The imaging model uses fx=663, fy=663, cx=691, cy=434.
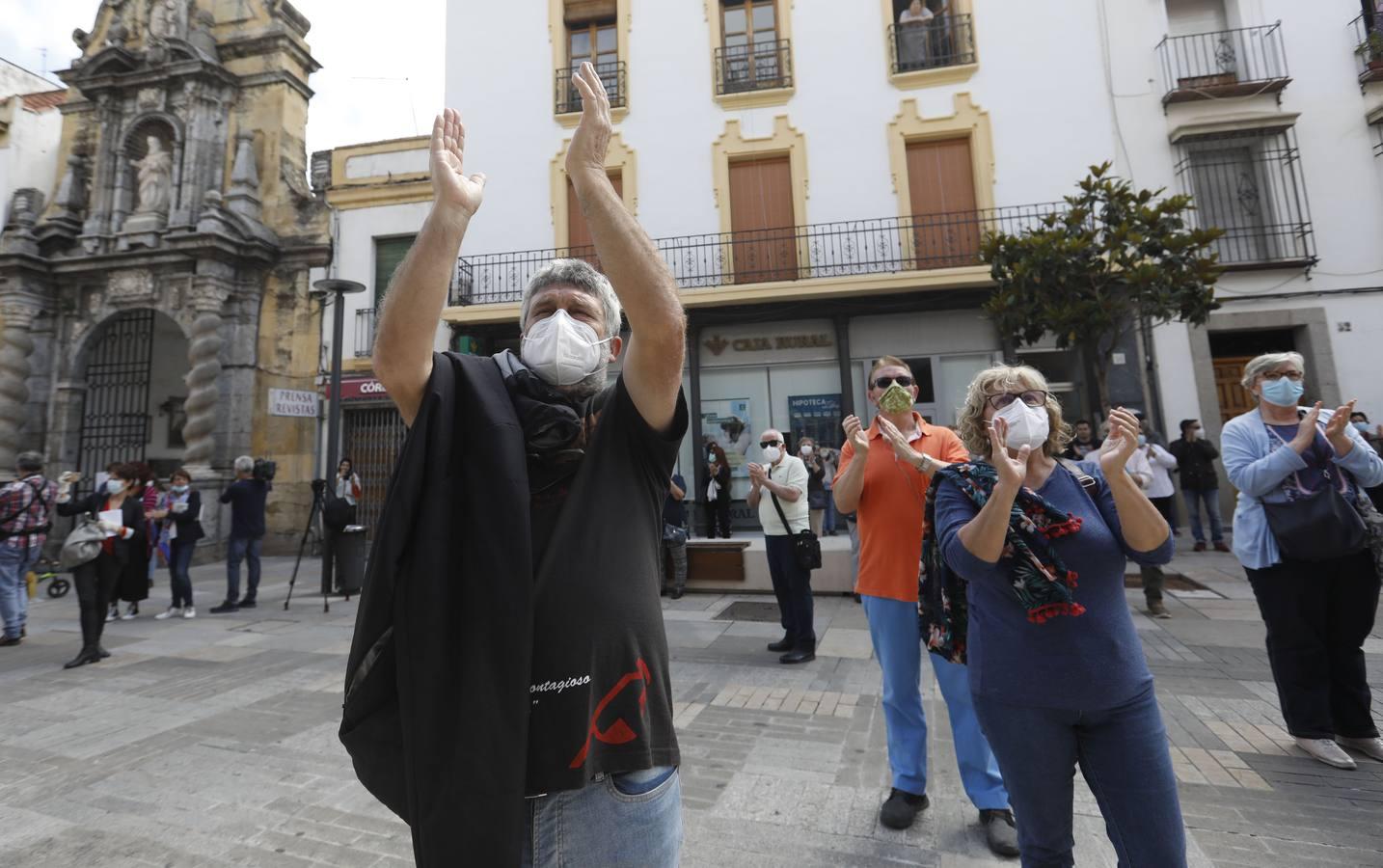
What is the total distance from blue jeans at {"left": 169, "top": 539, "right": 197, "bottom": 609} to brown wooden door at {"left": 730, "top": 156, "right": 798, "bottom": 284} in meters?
9.71

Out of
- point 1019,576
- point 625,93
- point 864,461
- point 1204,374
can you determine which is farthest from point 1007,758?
point 625,93

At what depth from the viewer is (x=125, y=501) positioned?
6844 millimetres

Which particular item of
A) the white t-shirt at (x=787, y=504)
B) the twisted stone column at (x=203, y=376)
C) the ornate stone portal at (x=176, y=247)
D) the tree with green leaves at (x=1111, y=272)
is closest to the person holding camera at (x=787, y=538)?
the white t-shirt at (x=787, y=504)

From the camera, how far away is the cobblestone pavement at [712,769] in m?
2.66

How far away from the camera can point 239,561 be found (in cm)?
828

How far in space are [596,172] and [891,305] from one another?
11980 millimetres

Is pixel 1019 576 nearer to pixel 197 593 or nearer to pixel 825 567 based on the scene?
pixel 825 567

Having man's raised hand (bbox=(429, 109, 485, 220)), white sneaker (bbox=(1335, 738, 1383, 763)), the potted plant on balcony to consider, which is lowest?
white sneaker (bbox=(1335, 738, 1383, 763))

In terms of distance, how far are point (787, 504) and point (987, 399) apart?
11.2ft

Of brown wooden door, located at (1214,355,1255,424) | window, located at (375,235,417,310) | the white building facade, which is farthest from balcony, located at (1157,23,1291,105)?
window, located at (375,235,417,310)

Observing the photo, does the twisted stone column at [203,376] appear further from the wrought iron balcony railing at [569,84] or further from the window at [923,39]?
the window at [923,39]

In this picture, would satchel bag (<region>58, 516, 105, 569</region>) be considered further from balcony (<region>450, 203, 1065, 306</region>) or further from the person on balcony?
balcony (<region>450, 203, 1065, 306</region>)

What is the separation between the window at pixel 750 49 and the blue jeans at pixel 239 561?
11792mm

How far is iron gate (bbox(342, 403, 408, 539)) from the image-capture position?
1409 cm
